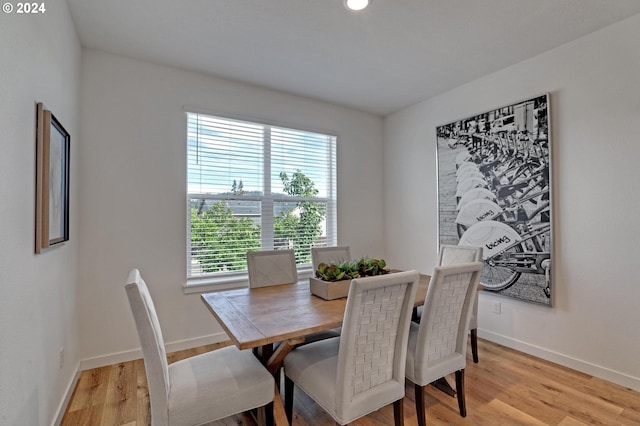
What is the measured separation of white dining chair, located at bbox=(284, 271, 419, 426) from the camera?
56.3 inches

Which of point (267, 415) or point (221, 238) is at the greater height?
point (221, 238)

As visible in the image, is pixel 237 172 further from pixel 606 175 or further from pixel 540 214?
pixel 606 175

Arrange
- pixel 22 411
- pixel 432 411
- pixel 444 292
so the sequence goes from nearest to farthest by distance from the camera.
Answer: pixel 22 411, pixel 444 292, pixel 432 411

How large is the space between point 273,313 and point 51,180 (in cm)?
147

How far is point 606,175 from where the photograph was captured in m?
2.41

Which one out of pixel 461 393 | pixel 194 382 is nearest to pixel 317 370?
pixel 194 382

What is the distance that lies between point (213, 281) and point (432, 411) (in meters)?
2.18

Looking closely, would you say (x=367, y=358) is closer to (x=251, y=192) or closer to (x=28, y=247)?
(x=28, y=247)

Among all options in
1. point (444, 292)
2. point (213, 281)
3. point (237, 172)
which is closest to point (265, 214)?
point (237, 172)

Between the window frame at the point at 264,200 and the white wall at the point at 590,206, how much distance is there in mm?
1896

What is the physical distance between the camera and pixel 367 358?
1509 millimetres

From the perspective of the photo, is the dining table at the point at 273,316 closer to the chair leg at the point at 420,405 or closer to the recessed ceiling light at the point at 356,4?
the chair leg at the point at 420,405

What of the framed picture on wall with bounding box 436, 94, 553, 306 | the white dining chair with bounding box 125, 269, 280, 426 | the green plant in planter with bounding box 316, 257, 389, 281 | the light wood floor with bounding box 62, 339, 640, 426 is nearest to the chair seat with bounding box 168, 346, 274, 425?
the white dining chair with bounding box 125, 269, 280, 426

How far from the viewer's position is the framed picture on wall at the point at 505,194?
9.01 feet
